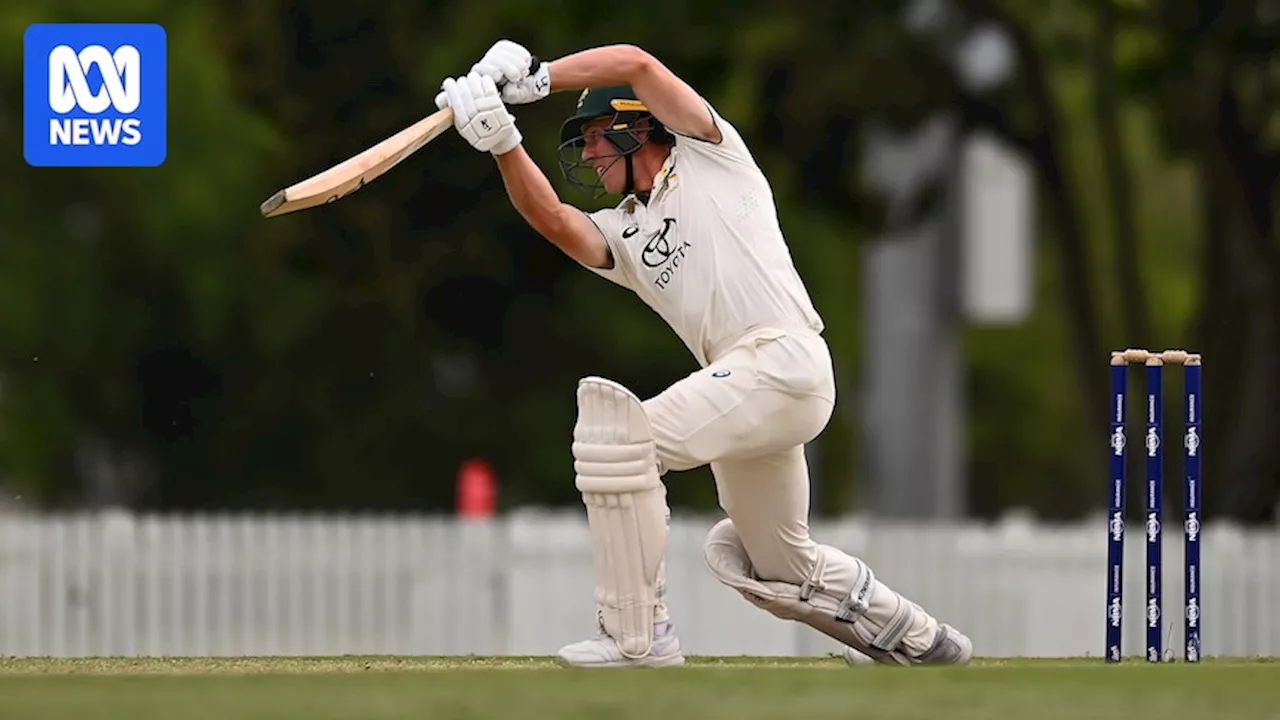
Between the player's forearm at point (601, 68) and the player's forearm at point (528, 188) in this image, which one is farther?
the player's forearm at point (528, 188)

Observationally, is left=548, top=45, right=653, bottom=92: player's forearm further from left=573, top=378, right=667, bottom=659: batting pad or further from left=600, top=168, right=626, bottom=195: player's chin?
left=573, top=378, right=667, bottom=659: batting pad

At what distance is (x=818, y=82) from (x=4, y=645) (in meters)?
4.57

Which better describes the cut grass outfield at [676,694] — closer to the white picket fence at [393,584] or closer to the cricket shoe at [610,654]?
the cricket shoe at [610,654]

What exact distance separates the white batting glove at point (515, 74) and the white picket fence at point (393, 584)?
6082 millimetres

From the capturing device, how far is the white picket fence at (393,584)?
39.5ft

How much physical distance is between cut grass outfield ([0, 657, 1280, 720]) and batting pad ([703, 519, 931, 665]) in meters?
0.50

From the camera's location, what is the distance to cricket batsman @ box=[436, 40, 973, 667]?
5961mm

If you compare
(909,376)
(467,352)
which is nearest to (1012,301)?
(909,376)

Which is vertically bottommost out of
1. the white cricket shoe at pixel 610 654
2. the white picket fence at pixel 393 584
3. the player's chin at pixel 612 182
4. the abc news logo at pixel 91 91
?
the white picket fence at pixel 393 584

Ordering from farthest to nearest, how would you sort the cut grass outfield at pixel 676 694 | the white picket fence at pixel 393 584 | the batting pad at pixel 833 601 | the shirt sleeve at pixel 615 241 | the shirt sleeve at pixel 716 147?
the white picket fence at pixel 393 584, the batting pad at pixel 833 601, the shirt sleeve at pixel 615 241, the shirt sleeve at pixel 716 147, the cut grass outfield at pixel 676 694

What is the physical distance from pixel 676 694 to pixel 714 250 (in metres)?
1.51

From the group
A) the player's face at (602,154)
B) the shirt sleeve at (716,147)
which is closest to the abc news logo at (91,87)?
the player's face at (602,154)

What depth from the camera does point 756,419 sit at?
6.01 metres

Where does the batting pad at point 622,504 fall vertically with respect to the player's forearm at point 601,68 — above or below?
below
